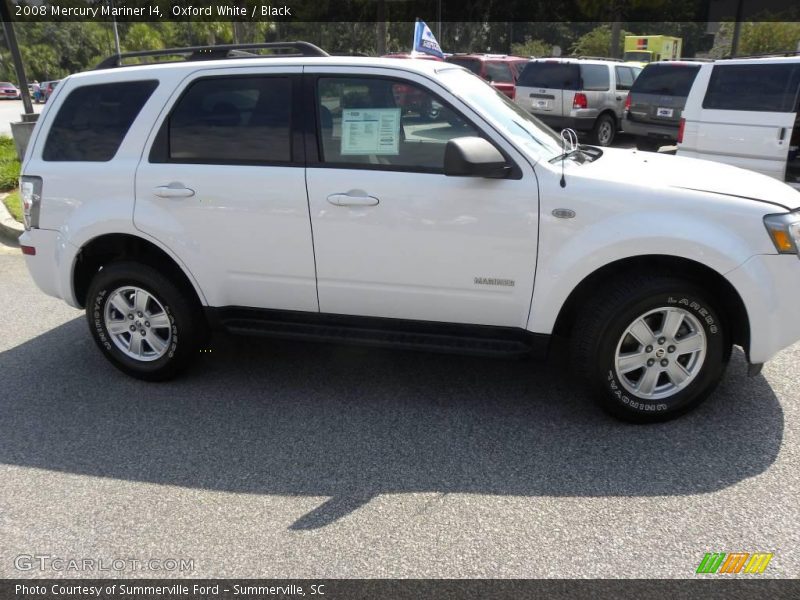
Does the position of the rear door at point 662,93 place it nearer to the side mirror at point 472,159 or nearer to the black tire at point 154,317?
the side mirror at point 472,159

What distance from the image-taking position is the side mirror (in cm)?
331

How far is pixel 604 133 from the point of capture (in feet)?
48.0

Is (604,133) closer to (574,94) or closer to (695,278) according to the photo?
(574,94)

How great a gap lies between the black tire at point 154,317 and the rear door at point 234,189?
217mm

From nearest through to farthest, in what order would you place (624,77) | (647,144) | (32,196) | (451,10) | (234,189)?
(234,189), (32,196), (647,144), (624,77), (451,10)

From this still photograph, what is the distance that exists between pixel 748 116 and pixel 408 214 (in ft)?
19.2

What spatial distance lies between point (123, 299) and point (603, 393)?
2.98 meters

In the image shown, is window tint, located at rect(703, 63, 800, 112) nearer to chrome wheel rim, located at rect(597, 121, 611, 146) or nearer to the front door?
the front door

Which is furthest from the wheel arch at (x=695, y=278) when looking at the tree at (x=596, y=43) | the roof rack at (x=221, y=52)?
the tree at (x=596, y=43)

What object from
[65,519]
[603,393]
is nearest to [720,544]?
[603,393]

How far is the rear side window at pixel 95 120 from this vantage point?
160 inches

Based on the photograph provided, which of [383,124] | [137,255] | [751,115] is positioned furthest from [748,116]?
[137,255]

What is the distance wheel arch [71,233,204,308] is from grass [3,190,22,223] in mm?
4714

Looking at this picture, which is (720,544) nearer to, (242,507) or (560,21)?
(242,507)
